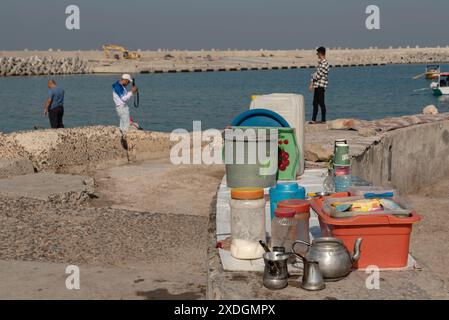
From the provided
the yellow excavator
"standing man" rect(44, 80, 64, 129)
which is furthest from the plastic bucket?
the yellow excavator

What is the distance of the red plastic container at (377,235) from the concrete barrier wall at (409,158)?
5.96m

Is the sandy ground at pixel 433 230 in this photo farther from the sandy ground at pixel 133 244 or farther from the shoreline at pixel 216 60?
the shoreline at pixel 216 60

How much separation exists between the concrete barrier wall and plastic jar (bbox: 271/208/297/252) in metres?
5.92

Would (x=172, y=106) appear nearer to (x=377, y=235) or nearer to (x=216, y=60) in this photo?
(x=377, y=235)

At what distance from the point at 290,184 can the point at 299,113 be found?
8.77 ft

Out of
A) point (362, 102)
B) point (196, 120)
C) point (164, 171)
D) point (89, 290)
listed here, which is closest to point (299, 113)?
point (89, 290)

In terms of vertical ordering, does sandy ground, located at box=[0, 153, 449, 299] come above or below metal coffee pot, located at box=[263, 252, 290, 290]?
below

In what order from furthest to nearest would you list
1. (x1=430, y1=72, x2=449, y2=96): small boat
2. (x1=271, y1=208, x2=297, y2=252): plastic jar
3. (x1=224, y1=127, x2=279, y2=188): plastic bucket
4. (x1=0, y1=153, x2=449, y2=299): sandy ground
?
1. (x1=430, y1=72, x2=449, y2=96): small boat
2. (x1=224, y1=127, x2=279, y2=188): plastic bucket
3. (x1=0, y1=153, x2=449, y2=299): sandy ground
4. (x1=271, y1=208, x2=297, y2=252): plastic jar

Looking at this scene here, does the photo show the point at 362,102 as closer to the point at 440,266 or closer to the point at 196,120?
the point at 196,120

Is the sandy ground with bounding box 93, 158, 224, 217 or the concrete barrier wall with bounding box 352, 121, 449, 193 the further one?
the concrete barrier wall with bounding box 352, 121, 449, 193

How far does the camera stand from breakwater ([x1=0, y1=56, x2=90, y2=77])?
74.7 metres

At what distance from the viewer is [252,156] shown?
6.52 m

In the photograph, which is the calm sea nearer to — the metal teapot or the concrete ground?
the concrete ground

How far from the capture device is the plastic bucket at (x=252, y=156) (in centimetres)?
647
